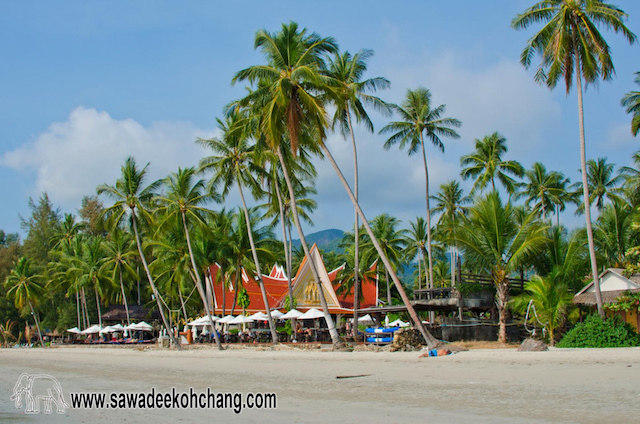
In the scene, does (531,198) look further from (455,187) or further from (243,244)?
(243,244)

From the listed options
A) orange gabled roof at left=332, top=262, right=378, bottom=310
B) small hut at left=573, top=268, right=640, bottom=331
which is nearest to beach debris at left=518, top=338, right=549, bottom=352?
small hut at left=573, top=268, right=640, bottom=331

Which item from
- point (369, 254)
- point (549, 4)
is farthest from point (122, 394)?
point (369, 254)

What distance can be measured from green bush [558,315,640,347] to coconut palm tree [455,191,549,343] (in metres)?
3.59

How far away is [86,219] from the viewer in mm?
61688

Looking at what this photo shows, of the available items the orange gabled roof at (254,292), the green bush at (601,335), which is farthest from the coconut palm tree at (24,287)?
the green bush at (601,335)

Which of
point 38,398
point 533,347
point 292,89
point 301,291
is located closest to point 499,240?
point 533,347

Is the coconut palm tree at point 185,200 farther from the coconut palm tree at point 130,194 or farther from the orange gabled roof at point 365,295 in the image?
the orange gabled roof at point 365,295

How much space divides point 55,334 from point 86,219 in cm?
1287

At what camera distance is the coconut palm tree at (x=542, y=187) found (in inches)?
1556

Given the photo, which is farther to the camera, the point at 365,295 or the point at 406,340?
the point at 365,295

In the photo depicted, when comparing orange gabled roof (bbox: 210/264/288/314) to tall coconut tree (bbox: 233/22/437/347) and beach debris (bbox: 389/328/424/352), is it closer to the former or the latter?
tall coconut tree (bbox: 233/22/437/347)

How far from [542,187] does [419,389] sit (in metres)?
Answer: 32.8

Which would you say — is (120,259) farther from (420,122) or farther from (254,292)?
(420,122)

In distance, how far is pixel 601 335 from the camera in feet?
60.4
